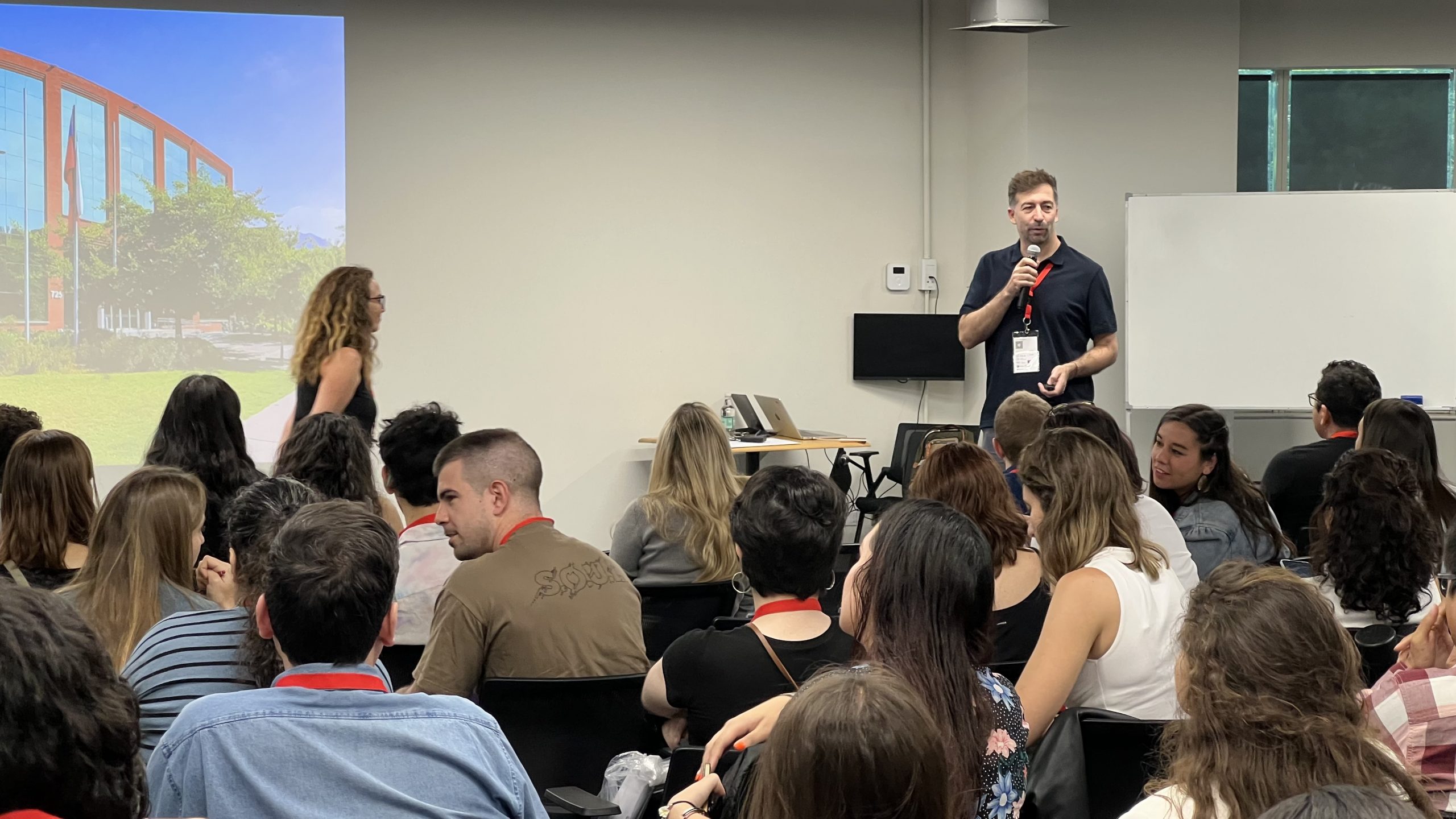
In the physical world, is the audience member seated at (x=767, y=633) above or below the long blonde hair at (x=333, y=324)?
below

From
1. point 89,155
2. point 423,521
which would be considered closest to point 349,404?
point 423,521

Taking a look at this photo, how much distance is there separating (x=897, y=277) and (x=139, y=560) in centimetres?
599

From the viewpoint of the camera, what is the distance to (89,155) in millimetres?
6930

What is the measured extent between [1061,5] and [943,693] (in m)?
6.08

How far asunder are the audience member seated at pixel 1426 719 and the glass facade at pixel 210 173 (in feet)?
21.9

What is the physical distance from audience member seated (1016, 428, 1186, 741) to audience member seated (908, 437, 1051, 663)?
126 mm

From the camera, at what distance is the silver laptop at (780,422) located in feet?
23.7

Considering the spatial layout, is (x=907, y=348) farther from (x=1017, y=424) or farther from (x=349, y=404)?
(x=349, y=404)

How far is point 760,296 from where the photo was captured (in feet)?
25.7

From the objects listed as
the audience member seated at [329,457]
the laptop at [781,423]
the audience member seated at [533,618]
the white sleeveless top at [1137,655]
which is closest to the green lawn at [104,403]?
the laptop at [781,423]

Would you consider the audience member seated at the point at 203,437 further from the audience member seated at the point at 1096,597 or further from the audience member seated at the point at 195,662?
the audience member seated at the point at 1096,597

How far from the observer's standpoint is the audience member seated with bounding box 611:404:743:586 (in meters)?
3.76

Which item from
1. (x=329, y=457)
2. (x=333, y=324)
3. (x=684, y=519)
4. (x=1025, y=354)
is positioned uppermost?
(x=333, y=324)

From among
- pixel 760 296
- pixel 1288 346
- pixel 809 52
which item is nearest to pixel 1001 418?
pixel 1288 346
